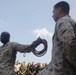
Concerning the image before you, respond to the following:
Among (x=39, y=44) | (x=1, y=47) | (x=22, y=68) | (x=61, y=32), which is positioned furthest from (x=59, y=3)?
(x=22, y=68)

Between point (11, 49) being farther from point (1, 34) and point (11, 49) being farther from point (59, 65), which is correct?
point (59, 65)

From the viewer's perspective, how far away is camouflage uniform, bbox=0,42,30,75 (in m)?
6.21

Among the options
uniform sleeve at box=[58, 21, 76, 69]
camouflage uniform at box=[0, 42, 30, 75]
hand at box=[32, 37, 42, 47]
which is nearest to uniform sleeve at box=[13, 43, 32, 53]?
camouflage uniform at box=[0, 42, 30, 75]

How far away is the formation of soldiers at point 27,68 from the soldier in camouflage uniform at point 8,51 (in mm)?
5794

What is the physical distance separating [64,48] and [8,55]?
339 cm

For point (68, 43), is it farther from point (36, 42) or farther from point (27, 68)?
point (27, 68)

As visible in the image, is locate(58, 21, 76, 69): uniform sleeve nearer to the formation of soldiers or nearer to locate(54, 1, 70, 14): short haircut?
locate(54, 1, 70, 14): short haircut

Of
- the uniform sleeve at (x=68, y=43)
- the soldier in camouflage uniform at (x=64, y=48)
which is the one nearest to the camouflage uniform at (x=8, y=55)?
the soldier in camouflage uniform at (x=64, y=48)

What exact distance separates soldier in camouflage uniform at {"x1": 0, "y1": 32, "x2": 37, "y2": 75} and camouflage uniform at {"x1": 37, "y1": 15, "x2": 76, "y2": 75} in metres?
2.93

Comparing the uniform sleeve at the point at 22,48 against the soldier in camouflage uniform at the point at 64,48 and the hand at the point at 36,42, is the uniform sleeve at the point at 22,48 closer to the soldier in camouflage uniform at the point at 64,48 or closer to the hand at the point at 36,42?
the hand at the point at 36,42

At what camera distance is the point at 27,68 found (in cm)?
1255

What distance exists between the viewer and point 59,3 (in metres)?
3.75

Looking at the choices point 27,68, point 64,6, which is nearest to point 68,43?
point 64,6

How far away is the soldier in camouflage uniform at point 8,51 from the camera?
622 cm
